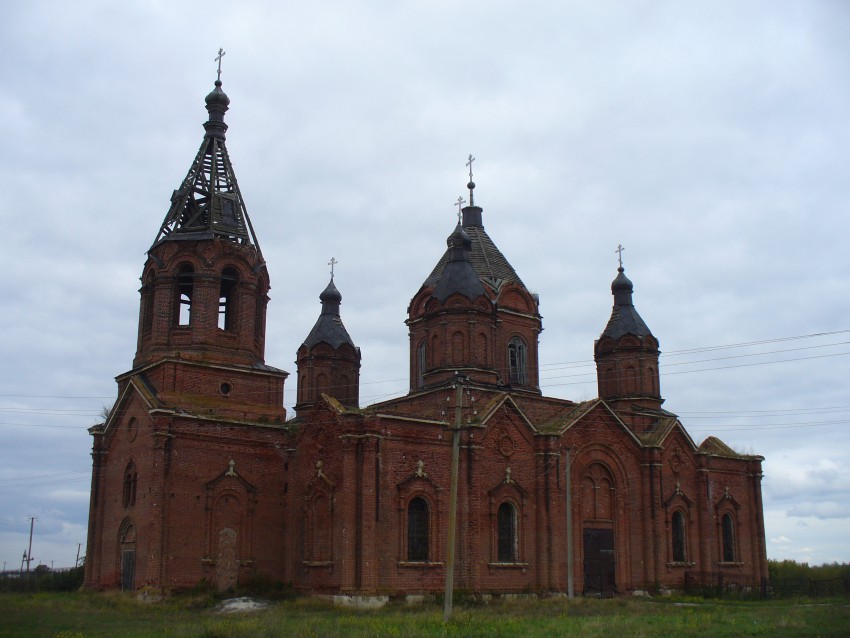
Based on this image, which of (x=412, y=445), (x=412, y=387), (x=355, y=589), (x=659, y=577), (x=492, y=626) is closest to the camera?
(x=492, y=626)

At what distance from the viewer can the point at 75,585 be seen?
1372 inches

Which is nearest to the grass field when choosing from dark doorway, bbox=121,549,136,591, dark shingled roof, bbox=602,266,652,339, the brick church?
dark doorway, bbox=121,549,136,591

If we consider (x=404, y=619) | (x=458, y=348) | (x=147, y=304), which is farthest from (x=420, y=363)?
(x=404, y=619)

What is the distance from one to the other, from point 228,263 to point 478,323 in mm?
9807

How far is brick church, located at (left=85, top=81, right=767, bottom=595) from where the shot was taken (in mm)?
30500

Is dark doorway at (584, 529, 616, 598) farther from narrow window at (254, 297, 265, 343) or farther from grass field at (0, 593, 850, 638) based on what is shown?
narrow window at (254, 297, 265, 343)

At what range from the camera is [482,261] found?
3975 cm

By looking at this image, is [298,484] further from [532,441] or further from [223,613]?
[532,441]

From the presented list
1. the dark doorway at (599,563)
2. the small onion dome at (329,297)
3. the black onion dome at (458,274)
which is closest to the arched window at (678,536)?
the dark doorway at (599,563)

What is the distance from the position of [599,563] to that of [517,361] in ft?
29.0

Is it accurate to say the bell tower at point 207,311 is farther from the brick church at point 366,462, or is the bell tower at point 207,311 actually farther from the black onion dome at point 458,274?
the black onion dome at point 458,274

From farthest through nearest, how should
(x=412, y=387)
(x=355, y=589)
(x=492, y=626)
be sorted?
(x=412, y=387) → (x=355, y=589) → (x=492, y=626)

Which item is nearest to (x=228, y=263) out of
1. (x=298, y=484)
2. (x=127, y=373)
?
(x=127, y=373)

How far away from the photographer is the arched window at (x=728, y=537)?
40.3 m
